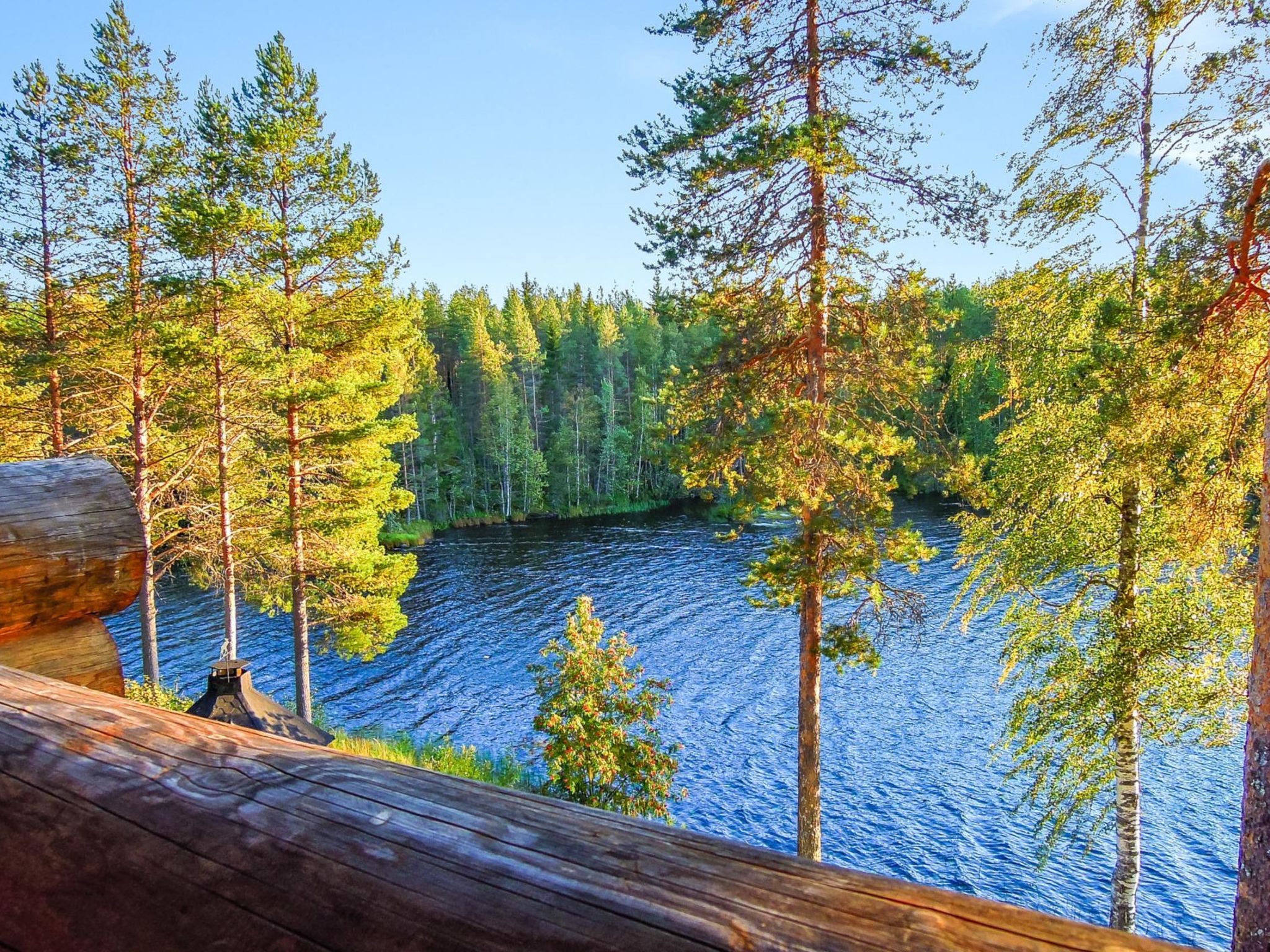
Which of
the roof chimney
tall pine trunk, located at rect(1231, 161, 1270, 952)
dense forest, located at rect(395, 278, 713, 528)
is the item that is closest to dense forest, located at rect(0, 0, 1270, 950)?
tall pine trunk, located at rect(1231, 161, 1270, 952)

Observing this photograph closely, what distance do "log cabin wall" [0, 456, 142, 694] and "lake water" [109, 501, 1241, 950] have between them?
1054 cm

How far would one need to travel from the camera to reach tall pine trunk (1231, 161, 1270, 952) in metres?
4.80

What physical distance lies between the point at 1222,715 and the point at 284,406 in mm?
15334

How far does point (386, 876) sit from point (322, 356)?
45.8 feet

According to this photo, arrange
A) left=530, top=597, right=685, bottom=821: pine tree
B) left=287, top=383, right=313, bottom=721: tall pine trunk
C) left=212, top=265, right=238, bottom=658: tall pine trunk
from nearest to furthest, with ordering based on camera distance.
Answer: left=530, top=597, right=685, bottom=821: pine tree < left=212, top=265, right=238, bottom=658: tall pine trunk < left=287, top=383, right=313, bottom=721: tall pine trunk

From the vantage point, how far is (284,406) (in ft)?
44.7

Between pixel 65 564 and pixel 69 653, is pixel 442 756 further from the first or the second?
pixel 65 564

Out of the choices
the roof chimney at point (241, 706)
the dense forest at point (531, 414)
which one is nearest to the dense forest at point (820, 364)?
the roof chimney at point (241, 706)

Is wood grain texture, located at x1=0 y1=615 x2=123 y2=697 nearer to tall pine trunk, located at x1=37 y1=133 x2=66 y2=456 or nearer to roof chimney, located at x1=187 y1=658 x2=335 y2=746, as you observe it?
roof chimney, located at x1=187 y1=658 x2=335 y2=746

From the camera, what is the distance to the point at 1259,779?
4.86m

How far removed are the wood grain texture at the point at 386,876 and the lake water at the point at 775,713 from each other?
10.4 m

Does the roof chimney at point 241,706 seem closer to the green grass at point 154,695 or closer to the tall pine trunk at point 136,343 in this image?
the green grass at point 154,695

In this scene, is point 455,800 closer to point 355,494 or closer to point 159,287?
point 355,494

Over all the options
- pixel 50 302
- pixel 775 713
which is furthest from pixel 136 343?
pixel 775 713
